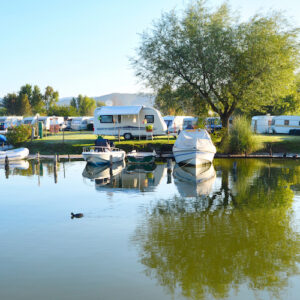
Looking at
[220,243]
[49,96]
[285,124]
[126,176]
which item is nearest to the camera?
[220,243]

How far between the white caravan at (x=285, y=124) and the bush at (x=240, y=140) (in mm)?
14120

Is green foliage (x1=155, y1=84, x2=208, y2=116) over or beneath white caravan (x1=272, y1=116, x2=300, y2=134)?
over

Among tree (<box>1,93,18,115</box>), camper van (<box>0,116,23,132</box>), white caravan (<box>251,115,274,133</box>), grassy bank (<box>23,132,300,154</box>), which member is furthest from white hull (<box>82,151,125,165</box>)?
tree (<box>1,93,18,115</box>)

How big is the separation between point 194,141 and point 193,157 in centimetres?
104

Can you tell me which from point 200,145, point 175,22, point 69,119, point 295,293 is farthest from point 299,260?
point 69,119

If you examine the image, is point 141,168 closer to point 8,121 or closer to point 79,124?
point 79,124

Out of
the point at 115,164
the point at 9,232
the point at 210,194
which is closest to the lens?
the point at 9,232

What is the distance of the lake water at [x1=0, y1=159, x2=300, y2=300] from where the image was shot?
8586 mm

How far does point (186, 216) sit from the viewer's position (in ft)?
46.8

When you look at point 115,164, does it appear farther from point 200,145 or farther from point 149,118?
point 149,118

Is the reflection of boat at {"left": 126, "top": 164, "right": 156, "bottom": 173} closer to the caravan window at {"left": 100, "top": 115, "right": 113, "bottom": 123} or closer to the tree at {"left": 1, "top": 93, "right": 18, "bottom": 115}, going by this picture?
the caravan window at {"left": 100, "top": 115, "right": 113, "bottom": 123}

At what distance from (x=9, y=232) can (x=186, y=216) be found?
584cm

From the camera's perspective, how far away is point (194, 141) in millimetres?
26516

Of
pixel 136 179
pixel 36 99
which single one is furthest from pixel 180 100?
pixel 36 99
